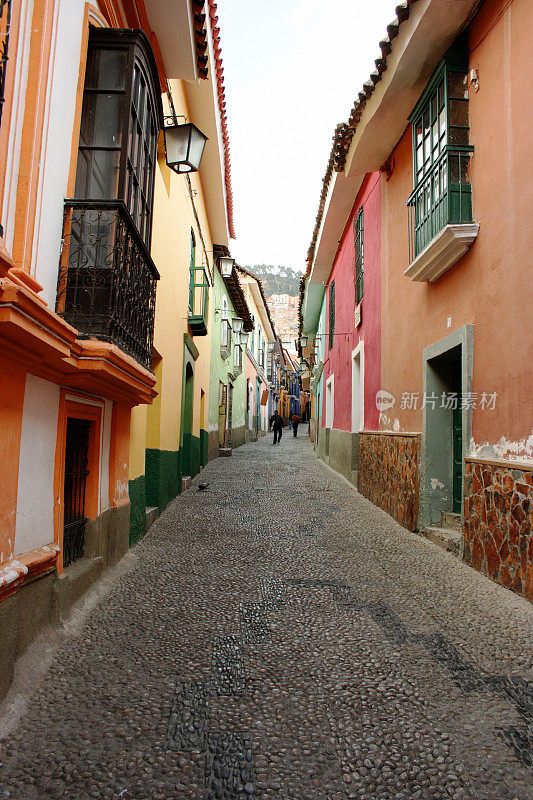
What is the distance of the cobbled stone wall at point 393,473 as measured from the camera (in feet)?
21.6

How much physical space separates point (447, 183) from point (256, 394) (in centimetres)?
2640

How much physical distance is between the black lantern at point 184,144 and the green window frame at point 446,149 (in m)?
2.63

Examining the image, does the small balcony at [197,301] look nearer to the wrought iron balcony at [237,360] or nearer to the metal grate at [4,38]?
the metal grate at [4,38]

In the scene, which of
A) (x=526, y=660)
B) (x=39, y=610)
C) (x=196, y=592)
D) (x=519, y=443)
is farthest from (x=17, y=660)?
(x=519, y=443)

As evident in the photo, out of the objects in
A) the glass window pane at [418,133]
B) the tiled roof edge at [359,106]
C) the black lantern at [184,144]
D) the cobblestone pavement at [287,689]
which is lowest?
the cobblestone pavement at [287,689]

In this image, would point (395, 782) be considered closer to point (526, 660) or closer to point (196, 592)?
point (526, 660)

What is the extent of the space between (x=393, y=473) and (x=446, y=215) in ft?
12.2

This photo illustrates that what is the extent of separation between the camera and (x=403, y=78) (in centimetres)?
607

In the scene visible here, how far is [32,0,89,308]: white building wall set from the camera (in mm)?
3193

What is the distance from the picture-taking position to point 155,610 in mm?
3781

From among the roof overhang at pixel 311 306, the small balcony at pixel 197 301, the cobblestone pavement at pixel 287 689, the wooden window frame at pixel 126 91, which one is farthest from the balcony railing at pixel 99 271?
the roof overhang at pixel 311 306

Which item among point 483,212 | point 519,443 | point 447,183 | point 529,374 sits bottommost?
point 519,443

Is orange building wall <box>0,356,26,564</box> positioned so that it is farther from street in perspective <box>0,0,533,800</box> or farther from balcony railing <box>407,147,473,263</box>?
balcony railing <box>407,147,473,263</box>

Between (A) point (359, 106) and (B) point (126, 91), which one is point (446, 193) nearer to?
(A) point (359, 106)
